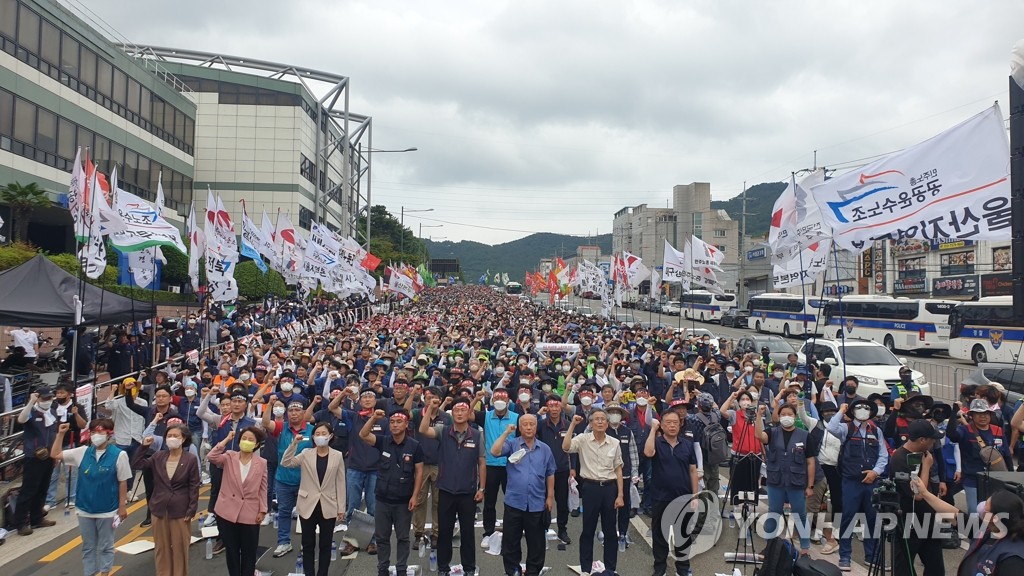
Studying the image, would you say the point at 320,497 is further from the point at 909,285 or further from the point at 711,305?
the point at 909,285

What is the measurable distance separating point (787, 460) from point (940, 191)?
11.0 ft

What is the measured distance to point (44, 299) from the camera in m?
11.8

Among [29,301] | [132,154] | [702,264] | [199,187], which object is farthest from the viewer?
[199,187]

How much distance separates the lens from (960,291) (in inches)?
1588

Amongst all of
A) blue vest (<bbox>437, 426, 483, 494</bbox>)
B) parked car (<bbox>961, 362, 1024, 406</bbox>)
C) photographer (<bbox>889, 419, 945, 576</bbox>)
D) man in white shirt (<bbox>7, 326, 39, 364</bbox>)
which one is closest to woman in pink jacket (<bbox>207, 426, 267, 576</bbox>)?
blue vest (<bbox>437, 426, 483, 494</bbox>)

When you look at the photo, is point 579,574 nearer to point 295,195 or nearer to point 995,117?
point 995,117

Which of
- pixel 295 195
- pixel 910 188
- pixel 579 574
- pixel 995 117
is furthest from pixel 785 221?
pixel 295 195

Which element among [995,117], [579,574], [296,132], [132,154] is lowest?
[579,574]

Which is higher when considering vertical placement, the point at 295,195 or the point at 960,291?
the point at 295,195

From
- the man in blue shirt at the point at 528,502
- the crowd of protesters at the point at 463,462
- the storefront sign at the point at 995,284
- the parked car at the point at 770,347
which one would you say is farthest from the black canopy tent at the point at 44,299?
the storefront sign at the point at 995,284

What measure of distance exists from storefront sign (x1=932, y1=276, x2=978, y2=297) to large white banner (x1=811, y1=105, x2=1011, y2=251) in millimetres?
36343

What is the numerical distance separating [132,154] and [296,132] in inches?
654

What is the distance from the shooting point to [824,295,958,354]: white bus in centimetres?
2828

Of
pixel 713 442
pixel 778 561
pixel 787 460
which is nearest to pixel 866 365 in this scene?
pixel 713 442
